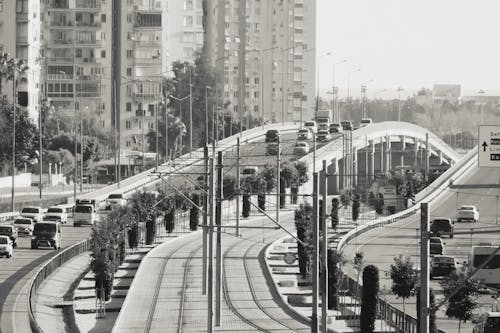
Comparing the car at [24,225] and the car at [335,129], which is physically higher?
the car at [335,129]

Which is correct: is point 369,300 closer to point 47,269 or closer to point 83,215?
point 47,269

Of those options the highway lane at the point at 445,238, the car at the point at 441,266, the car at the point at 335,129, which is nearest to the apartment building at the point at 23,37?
the car at the point at 335,129

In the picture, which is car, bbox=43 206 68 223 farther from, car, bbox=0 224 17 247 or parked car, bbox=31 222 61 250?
car, bbox=0 224 17 247

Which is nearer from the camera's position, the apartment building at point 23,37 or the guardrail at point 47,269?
the guardrail at point 47,269

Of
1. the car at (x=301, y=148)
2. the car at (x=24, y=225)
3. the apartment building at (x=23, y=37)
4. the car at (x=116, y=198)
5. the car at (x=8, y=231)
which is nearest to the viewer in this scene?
the car at (x=8, y=231)

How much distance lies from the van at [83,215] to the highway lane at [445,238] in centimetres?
1774

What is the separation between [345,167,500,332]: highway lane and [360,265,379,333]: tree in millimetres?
4155

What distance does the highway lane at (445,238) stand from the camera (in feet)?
232

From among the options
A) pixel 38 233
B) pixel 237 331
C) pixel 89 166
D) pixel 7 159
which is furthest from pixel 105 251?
pixel 89 166

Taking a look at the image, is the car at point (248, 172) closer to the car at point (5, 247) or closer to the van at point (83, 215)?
the van at point (83, 215)

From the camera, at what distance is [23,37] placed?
579ft

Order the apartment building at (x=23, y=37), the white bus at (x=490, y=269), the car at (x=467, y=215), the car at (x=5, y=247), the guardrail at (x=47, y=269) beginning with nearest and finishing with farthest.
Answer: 1. the guardrail at (x=47, y=269)
2. the white bus at (x=490, y=269)
3. the car at (x=5, y=247)
4. the car at (x=467, y=215)
5. the apartment building at (x=23, y=37)

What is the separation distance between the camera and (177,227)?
114 m

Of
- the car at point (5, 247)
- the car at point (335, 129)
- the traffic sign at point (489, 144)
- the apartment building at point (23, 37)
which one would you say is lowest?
the car at point (5, 247)
